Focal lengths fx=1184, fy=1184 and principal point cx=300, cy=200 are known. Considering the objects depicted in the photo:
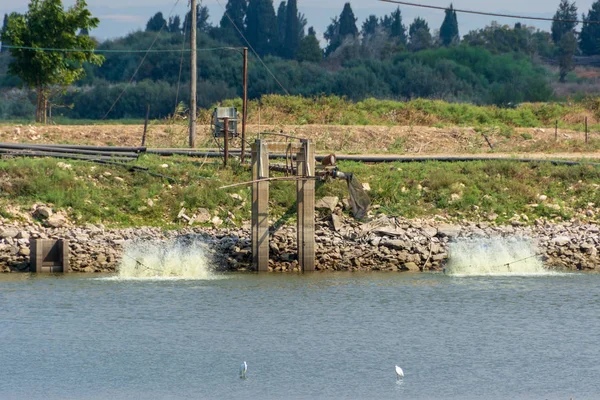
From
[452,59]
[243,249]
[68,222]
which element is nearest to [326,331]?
[243,249]

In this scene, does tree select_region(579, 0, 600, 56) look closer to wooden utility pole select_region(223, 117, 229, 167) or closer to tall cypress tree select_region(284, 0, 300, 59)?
tall cypress tree select_region(284, 0, 300, 59)

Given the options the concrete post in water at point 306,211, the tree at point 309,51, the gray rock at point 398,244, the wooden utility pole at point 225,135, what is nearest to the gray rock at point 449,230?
the gray rock at point 398,244

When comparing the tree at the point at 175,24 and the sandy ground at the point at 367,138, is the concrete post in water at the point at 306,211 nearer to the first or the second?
the sandy ground at the point at 367,138

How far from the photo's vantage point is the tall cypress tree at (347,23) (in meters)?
153

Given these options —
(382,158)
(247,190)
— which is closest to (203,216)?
(247,190)

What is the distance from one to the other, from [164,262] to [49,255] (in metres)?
3.17

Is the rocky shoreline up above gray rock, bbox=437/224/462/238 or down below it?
below

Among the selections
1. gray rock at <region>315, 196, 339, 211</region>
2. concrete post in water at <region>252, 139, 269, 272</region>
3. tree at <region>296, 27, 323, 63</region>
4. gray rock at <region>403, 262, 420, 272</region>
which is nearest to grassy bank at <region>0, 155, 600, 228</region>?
gray rock at <region>315, 196, 339, 211</region>

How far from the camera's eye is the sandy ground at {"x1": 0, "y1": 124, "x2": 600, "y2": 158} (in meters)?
45.8

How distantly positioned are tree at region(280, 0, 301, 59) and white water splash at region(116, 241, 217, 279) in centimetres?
11363

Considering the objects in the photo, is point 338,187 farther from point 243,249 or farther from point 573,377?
point 573,377

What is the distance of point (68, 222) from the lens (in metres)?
34.9

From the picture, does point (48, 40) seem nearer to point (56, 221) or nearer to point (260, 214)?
point (56, 221)

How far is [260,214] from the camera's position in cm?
3350
